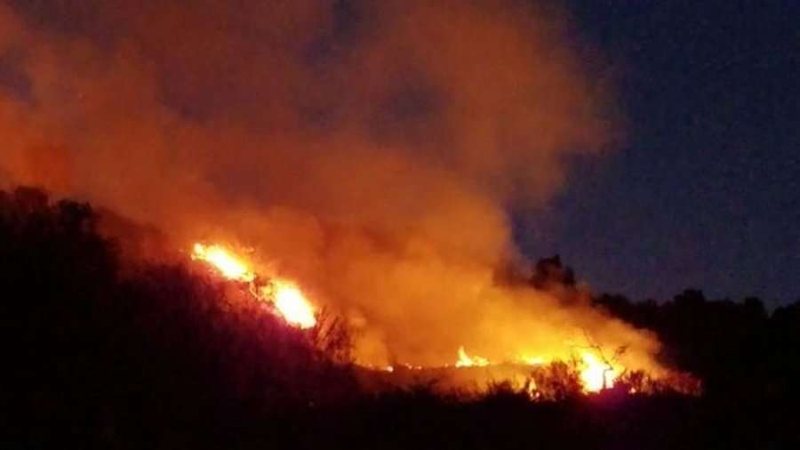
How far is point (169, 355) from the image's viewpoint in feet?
55.1

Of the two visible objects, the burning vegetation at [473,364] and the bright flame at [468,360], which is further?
the bright flame at [468,360]

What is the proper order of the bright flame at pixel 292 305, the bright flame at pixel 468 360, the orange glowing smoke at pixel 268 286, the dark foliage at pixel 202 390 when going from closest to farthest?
the dark foliage at pixel 202 390 < the bright flame at pixel 292 305 < the orange glowing smoke at pixel 268 286 < the bright flame at pixel 468 360

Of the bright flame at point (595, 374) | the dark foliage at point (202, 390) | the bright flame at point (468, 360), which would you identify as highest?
the bright flame at point (468, 360)

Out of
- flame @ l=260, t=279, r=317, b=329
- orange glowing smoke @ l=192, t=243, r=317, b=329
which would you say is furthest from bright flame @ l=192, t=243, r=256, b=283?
flame @ l=260, t=279, r=317, b=329

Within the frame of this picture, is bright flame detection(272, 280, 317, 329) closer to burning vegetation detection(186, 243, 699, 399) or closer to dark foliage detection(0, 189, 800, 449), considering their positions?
burning vegetation detection(186, 243, 699, 399)

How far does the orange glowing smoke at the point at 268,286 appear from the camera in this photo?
2238 centimetres

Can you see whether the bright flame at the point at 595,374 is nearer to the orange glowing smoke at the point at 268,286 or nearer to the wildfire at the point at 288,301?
the wildfire at the point at 288,301

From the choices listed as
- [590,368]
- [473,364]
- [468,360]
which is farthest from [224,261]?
[590,368]

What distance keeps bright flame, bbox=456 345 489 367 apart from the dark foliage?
297cm

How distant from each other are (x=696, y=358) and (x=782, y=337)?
6.12m

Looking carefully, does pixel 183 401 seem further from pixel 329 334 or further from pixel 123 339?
pixel 329 334

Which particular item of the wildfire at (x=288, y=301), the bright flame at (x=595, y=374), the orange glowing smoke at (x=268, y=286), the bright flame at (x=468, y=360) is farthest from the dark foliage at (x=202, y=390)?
the bright flame at (x=468, y=360)

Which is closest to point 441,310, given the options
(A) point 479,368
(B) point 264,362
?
(A) point 479,368

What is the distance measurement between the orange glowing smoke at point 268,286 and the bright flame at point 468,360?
9.50ft
